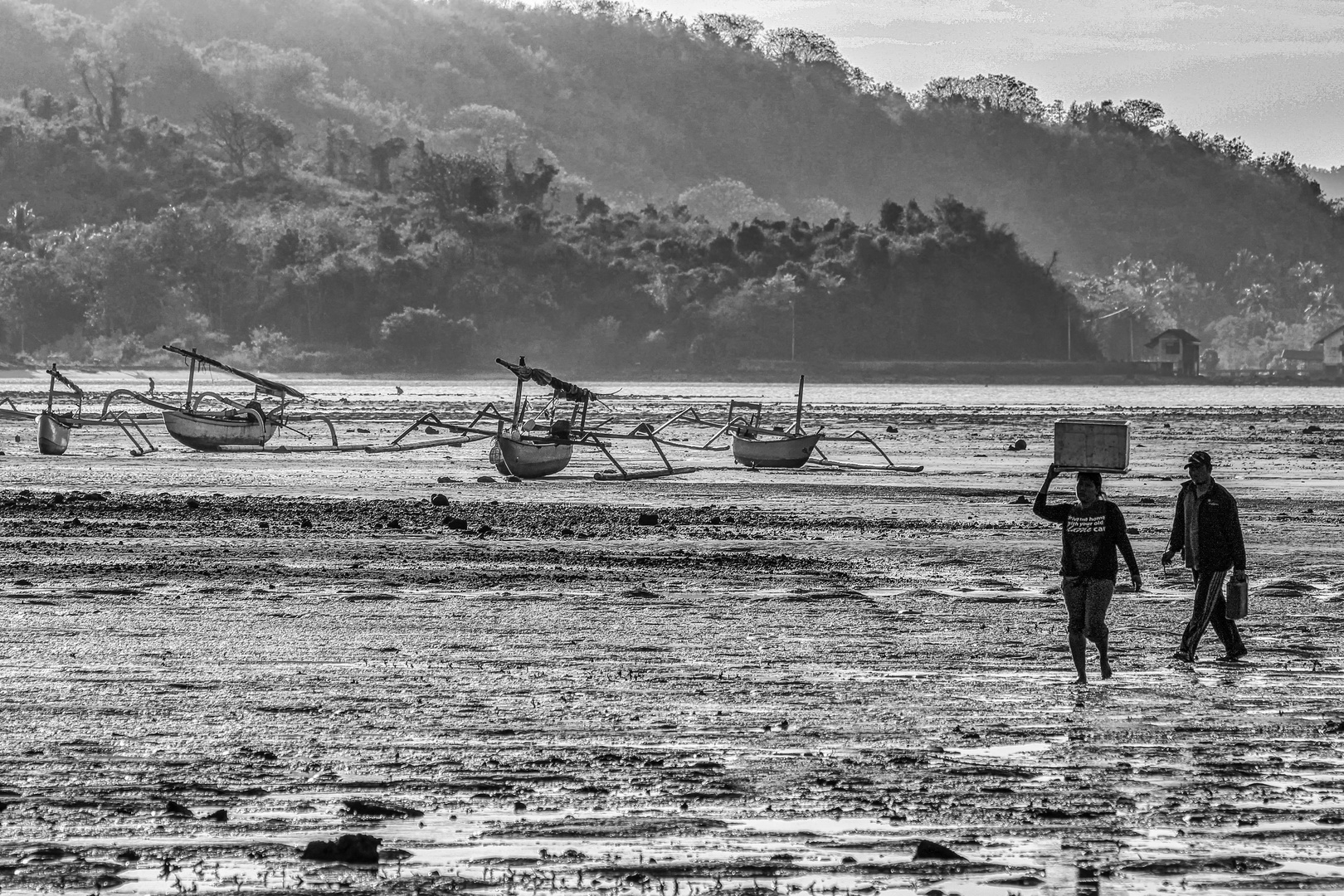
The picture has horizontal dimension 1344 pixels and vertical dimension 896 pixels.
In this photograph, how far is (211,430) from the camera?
4703cm

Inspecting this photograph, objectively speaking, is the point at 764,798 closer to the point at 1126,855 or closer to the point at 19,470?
the point at 1126,855

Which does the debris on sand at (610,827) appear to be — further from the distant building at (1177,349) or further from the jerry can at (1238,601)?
the distant building at (1177,349)

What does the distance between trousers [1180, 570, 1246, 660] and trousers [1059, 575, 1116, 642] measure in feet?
3.39

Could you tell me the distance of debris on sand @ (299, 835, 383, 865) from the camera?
867cm

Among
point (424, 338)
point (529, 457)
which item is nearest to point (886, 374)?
point (424, 338)

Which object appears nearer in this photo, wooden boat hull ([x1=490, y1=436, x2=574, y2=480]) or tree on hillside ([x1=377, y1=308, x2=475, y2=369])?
wooden boat hull ([x1=490, y1=436, x2=574, y2=480])

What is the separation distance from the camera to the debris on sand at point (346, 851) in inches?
341

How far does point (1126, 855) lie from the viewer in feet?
29.0

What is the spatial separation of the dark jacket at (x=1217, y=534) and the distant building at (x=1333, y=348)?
540 feet

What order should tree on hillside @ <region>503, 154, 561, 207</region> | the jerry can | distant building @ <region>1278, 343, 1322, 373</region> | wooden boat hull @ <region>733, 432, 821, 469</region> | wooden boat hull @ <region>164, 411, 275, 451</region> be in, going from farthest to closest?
tree on hillside @ <region>503, 154, 561, 207</region> < distant building @ <region>1278, 343, 1322, 373</region> < wooden boat hull @ <region>164, 411, 275, 451</region> < wooden boat hull @ <region>733, 432, 821, 469</region> < the jerry can

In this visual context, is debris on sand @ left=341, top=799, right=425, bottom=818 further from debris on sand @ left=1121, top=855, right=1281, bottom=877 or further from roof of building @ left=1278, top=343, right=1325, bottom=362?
roof of building @ left=1278, top=343, right=1325, bottom=362

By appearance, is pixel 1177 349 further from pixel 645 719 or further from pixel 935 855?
pixel 935 855

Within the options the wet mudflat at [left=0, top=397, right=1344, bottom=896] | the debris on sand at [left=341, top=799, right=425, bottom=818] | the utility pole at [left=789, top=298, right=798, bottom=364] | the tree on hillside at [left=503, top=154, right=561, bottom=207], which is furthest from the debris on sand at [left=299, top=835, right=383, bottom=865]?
the tree on hillside at [left=503, top=154, right=561, bottom=207]

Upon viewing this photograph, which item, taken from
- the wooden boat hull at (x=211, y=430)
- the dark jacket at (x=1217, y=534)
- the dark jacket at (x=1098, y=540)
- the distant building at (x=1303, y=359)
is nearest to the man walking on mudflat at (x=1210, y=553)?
the dark jacket at (x=1217, y=534)
